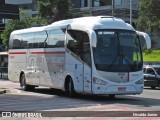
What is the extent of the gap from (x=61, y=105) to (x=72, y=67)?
3.69 meters

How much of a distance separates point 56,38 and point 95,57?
3870mm

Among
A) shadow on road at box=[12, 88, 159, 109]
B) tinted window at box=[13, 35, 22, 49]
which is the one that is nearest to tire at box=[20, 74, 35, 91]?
tinted window at box=[13, 35, 22, 49]

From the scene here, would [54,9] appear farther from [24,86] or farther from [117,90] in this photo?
[117,90]

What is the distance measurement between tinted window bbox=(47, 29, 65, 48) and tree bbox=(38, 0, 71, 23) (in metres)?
31.0

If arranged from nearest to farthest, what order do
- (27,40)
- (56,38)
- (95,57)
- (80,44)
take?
1. (95,57)
2. (80,44)
3. (56,38)
4. (27,40)

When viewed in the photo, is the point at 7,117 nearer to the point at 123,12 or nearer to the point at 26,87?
the point at 26,87

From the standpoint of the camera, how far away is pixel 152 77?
3172cm

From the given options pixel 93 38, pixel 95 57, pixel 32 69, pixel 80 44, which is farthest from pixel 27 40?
pixel 93 38

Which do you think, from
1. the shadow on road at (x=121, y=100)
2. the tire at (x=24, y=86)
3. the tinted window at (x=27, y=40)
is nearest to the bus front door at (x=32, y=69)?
the tinted window at (x=27, y=40)

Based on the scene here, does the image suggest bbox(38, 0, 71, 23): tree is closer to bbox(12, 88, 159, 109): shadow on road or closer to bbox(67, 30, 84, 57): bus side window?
bbox(12, 88, 159, 109): shadow on road

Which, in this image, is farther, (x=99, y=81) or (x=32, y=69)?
(x=32, y=69)

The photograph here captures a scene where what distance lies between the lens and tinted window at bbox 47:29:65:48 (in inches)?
865

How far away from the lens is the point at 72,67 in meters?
20.9

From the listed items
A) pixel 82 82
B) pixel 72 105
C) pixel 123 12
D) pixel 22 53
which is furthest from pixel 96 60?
pixel 123 12
